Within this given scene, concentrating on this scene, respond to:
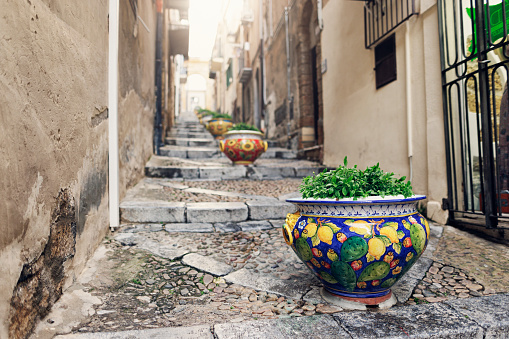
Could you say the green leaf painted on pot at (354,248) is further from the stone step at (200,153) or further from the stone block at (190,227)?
the stone step at (200,153)

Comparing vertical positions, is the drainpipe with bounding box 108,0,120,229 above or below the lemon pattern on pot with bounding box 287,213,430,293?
above

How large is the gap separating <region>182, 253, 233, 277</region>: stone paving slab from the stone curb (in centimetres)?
66

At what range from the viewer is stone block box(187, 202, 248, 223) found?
113 inches

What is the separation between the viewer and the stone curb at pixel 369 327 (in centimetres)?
125

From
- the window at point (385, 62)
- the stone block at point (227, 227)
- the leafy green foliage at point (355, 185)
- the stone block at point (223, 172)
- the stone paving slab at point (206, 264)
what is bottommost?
the stone paving slab at point (206, 264)

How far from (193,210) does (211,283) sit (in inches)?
43.9

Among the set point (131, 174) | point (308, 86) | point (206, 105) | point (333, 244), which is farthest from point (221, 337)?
point (206, 105)

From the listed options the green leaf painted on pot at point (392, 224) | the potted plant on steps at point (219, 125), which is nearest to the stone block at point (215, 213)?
the green leaf painted on pot at point (392, 224)

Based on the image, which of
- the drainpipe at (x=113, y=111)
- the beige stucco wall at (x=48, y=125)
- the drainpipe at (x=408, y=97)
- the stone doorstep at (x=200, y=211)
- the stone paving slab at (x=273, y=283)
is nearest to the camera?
the beige stucco wall at (x=48, y=125)

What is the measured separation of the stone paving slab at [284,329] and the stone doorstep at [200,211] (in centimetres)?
145

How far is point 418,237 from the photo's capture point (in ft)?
4.65

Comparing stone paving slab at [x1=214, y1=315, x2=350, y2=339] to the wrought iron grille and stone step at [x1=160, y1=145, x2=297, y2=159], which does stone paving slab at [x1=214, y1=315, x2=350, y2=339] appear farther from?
stone step at [x1=160, y1=145, x2=297, y2=159]

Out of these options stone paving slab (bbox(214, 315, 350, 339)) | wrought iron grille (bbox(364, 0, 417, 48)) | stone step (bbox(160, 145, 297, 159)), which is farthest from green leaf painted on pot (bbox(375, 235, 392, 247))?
stone step (bbox(160, 145, 297, 159))

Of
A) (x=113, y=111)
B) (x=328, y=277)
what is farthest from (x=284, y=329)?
(x=113, y=111)
